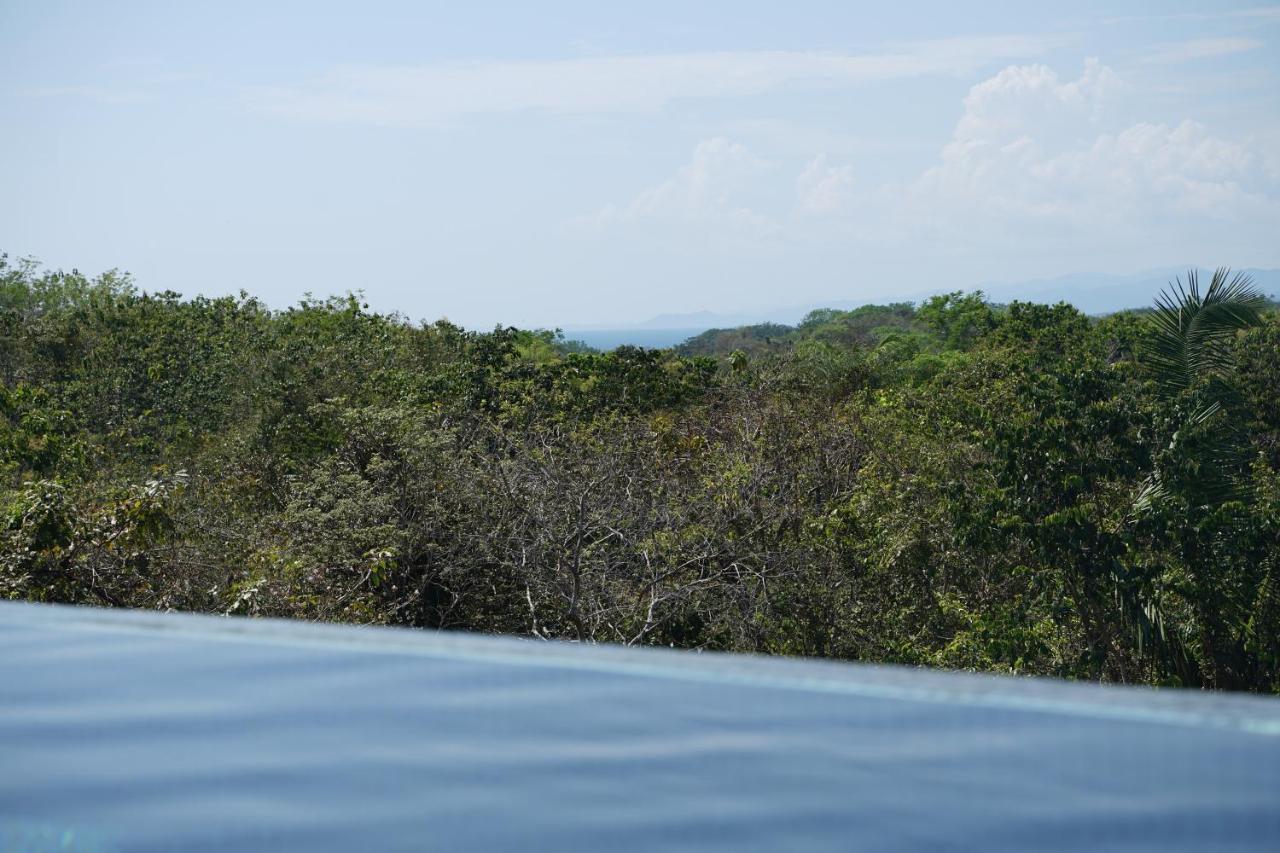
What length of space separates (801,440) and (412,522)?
14.1ft

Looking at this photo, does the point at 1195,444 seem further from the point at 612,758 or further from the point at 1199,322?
the point at 612,758

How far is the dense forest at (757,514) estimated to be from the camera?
310 inches

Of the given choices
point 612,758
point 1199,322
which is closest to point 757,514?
point 1199,322

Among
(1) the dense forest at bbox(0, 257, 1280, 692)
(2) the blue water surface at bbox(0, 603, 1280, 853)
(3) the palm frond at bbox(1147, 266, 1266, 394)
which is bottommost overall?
(1) the dense forest at bbox(0, 257, 1280, 692)

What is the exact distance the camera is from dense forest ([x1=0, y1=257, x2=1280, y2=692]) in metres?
7.86

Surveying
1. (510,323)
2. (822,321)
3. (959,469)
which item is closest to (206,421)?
(510,323)

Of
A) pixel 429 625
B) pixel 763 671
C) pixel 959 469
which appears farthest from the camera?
pixel 429 625

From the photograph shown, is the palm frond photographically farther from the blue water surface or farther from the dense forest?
the blue water surface

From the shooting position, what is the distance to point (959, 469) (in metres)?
9.67

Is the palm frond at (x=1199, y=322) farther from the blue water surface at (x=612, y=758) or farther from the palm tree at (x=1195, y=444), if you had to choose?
the blue water surface at (x=612, y=758)

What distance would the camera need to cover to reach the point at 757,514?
431 inches

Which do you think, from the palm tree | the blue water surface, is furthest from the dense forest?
the blue water surface

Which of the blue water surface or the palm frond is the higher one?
the palm frond

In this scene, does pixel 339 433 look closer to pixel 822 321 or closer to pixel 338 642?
pixel 338 642
